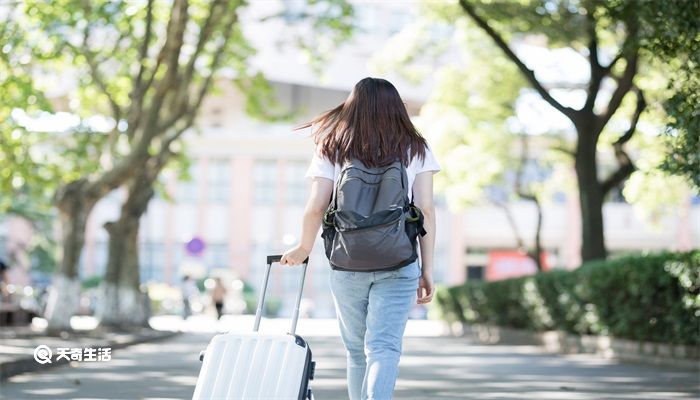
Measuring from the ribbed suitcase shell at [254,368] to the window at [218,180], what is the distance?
62.8m

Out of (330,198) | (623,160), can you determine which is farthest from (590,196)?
(330,198)

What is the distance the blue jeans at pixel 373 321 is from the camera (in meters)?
5.71

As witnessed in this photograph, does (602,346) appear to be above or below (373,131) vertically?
below

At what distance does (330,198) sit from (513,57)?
56.5 ft

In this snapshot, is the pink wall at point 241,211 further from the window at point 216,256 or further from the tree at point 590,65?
the tree at point 590,65

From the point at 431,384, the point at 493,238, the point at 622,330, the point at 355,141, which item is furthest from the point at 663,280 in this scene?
the point at 493,238

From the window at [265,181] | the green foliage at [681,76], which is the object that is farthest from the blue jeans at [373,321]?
the window at [265,181]

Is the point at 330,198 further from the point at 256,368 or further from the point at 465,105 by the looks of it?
the point at 465,105

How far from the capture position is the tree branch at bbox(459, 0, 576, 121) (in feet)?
72.5

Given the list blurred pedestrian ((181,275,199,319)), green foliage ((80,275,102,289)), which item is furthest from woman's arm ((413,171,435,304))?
green foliage ((80,275,102,289))

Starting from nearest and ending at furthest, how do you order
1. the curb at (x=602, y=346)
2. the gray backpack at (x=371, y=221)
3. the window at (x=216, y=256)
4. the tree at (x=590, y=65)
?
the gray backpack at (x=371, y=221), the curb at (x=602, y=346), the tree at (x=590, y=65), the window at (x=216, y=256)

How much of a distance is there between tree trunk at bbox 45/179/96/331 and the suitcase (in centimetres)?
1712

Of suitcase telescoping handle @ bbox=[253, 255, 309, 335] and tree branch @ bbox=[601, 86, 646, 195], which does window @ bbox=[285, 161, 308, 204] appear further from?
suitcase telescoping handle @ bbox=[253, 255, 309, 335]

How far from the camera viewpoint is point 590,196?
23266 mm
